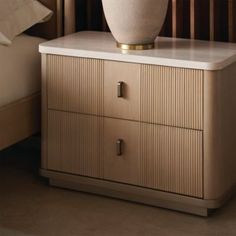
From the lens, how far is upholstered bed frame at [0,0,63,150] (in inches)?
100.0

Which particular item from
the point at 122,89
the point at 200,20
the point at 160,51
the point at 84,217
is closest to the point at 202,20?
the point at 200,20

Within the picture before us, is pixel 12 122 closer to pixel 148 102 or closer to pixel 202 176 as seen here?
pixel 148 102

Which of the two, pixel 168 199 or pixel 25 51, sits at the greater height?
pixel 25 51

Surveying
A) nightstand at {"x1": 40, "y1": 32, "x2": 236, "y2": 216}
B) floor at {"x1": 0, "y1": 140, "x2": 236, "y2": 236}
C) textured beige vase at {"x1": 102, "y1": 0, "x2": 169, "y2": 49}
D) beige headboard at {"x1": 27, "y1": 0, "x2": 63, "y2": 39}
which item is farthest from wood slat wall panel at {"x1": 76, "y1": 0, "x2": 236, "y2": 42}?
floor at {"x1": 0, "y1": 140, "x2": 236, "y2": 236}

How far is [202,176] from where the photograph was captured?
7.79 ft

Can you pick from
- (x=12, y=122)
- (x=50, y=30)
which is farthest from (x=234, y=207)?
(x=50, y=30)

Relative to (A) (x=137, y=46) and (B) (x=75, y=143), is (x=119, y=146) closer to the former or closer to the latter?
(B) (x=75, y=143)

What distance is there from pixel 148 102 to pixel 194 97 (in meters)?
0.16

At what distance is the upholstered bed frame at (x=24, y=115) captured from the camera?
2.54 m

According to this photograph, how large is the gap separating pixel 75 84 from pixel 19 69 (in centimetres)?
22

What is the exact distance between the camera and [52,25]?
115 inches

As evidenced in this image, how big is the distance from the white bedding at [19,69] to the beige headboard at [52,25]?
0.43 feet

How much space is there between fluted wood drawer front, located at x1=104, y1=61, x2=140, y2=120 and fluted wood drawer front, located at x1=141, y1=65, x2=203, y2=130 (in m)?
0.03

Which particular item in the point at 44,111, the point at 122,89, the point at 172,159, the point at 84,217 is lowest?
the point at 84,217
